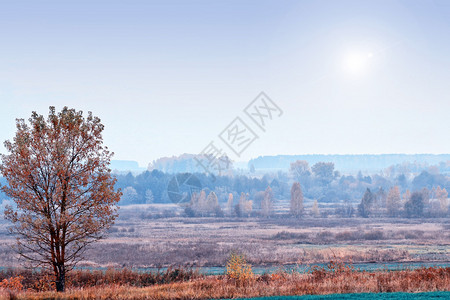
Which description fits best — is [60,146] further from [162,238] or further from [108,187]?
[162,238]

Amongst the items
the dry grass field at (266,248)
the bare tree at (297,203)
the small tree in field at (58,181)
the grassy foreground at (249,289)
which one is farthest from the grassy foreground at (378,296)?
the bare tree at (297,203)

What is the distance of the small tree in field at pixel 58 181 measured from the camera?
20438 mm

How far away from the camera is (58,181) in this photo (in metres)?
20.7

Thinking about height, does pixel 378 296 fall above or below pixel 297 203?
above

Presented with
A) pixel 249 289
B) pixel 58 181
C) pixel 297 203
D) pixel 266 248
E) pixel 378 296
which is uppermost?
pixel 58 181

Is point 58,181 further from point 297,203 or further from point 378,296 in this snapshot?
point 297,203

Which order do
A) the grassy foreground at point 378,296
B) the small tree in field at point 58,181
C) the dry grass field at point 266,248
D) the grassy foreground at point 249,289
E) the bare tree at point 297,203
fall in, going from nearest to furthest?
the grassy foreground at point 378,296 → the grassy foreground at point 249,289 → the small tree in field at point 58,181 → the dry grass field at point 266,248 → the bare tree at point 297,203

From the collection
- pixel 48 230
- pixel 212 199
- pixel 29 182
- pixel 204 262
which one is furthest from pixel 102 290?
pixel 212 199

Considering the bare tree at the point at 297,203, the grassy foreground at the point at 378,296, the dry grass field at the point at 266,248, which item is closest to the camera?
the grassy foreground at the point at 378,296

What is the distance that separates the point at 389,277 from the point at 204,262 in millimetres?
36279

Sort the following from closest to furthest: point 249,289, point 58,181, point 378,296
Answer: point 378,296 < point 249,289 < point 58,181

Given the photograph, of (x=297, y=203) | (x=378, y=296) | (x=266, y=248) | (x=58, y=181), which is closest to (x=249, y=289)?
(x=378, y=296)

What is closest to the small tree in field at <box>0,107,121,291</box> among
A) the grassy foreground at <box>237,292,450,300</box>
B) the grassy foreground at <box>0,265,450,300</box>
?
the grassy foreground at <box>0,265,450,300</box>

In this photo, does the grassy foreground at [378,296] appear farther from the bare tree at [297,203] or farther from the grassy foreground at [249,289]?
the bare tree at [297,203]
